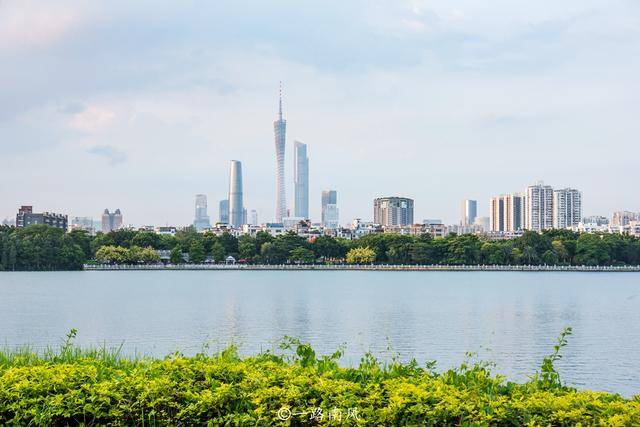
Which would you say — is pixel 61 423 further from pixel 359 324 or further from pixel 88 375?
pixel 359 324

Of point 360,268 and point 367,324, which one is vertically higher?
point 367,324

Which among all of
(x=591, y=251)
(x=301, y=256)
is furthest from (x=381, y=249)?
(x=591, y=251)

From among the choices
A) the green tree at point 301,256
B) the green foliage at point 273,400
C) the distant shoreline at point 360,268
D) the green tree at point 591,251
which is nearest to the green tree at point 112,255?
the distant shoreline at point 360,268

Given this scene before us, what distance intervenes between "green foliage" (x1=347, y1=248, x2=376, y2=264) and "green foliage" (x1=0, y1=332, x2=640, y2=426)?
395ft

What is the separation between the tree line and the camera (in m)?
124

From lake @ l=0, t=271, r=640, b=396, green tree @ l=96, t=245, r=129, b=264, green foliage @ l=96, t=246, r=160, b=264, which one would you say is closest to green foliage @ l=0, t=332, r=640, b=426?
lake @ l=0, t=271, r=640, b=396

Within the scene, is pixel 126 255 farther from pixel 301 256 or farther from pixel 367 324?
pixel 367 324

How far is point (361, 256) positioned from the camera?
421 ft

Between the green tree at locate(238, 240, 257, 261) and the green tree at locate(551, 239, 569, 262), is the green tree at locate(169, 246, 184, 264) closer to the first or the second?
the green tree at locate(238, 240, 257, 261)

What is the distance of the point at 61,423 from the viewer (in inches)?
265

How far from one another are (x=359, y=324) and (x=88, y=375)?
94.7 ft

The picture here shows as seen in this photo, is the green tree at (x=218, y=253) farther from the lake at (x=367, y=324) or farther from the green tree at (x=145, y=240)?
the lake at (x=367, y=324)

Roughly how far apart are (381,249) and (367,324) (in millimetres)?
95878

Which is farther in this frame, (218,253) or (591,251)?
(218,253)
